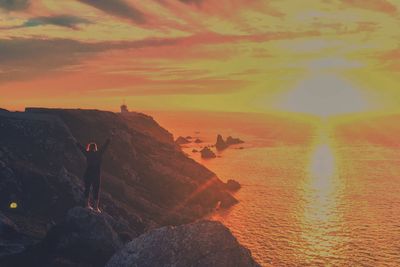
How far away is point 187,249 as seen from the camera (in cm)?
2217

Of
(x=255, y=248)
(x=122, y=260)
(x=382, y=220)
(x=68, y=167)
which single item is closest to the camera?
(x=122, y=260)

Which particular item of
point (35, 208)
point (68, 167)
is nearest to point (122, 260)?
point (35, 208)

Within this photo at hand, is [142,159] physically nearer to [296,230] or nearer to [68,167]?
[68,167]

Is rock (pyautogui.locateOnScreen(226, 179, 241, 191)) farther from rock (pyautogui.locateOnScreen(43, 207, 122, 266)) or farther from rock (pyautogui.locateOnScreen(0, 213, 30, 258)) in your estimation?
rock (pyautogui.locateOnScreen(43, 207, 122, 266))

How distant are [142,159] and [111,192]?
18.9 m

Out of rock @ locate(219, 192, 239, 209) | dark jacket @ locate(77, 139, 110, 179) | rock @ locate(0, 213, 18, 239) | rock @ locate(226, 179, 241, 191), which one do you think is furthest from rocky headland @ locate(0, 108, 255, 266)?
dark jacket @ locate(77, 139, 110, 179)

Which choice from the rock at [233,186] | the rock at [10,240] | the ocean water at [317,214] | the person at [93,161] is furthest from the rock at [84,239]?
the rock at [233,186]

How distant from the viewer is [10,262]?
2997 centimetres

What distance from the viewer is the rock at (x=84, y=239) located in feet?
99.2

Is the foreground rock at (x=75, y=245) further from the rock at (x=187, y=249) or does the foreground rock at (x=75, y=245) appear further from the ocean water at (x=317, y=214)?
the ocean water at (x=317, y=214)

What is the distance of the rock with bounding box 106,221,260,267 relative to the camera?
22.0 m

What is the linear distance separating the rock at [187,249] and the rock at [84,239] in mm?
7573

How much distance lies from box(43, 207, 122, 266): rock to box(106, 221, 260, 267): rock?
7573 millimetres

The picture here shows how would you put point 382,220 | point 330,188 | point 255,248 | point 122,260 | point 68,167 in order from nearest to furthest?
point 122,260 → point 255,248 → point 68,167 → point 382,220 → point 330,188
